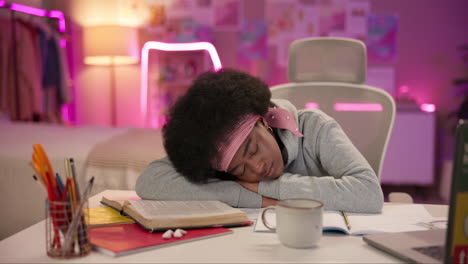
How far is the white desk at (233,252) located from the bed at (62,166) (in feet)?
4.36

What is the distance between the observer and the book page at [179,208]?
2.92 ft

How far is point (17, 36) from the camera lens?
4078 mm

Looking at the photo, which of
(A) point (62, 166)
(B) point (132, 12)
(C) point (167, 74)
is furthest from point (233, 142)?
(B) point (132, 12)

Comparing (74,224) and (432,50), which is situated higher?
(432,50)

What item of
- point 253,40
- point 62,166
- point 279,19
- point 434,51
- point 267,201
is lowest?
point 62,166

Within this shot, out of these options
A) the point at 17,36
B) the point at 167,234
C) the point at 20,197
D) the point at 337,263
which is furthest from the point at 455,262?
Answer: the point at 17,36

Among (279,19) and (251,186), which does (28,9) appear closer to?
(279,19)

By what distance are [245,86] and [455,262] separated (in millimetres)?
687

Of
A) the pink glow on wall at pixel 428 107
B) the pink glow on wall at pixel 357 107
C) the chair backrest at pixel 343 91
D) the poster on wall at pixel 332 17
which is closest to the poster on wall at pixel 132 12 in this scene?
the poster on wall at pixel 332 17

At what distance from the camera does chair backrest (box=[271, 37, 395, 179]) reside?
1.70 m

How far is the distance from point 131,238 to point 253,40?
162 inches

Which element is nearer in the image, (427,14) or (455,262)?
(455,262)

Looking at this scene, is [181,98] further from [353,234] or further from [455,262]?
[455,262]

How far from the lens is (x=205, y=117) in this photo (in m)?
1.06
